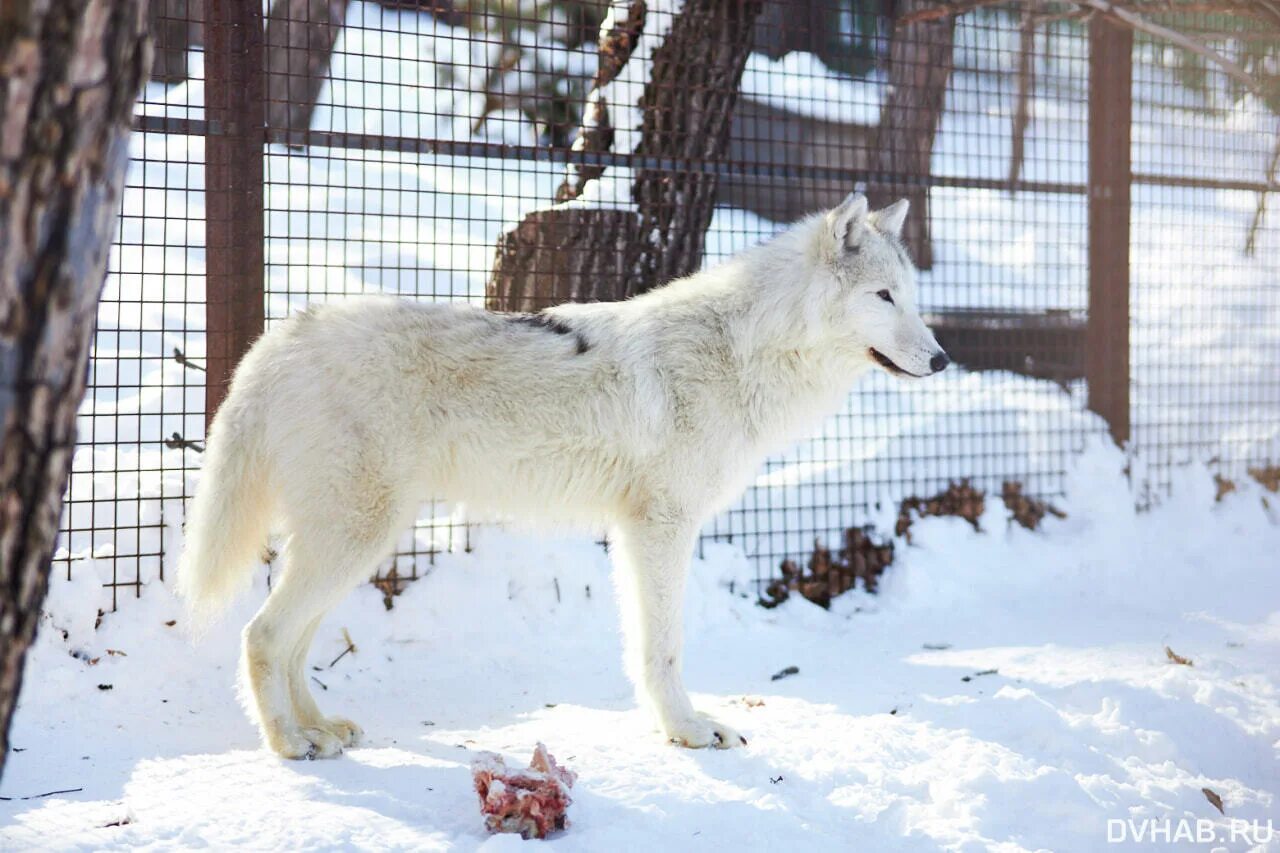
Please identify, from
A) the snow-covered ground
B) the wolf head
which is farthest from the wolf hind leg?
the wolf head

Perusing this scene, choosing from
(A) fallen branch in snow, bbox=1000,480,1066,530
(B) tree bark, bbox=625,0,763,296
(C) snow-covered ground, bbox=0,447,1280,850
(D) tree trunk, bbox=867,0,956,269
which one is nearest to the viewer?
(C) snow-covered ground, bbox=0,447,1280,850

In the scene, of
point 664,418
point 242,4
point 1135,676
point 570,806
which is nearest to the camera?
point 570,806

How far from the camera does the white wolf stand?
366cm

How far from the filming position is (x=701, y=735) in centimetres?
374

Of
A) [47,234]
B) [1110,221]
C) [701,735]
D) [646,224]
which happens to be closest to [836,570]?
[646,224]

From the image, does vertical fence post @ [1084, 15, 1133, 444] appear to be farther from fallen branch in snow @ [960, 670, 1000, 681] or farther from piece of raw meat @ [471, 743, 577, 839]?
piece of raw meat @ [471, 743, 577, 839]

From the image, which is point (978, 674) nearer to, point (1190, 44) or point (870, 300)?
point (870, 300)

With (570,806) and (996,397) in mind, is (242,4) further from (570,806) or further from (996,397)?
(996,397)

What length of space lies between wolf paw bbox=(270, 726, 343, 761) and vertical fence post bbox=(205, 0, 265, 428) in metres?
1.96

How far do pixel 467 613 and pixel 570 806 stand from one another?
90.8 inches

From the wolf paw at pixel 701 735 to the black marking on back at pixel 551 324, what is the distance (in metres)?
1.44

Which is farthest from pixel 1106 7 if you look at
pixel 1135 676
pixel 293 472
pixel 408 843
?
pixel 408 843

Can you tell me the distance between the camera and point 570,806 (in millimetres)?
3100

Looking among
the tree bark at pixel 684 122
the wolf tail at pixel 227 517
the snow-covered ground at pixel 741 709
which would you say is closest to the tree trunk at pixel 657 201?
the tree bark at pixel 684 122
